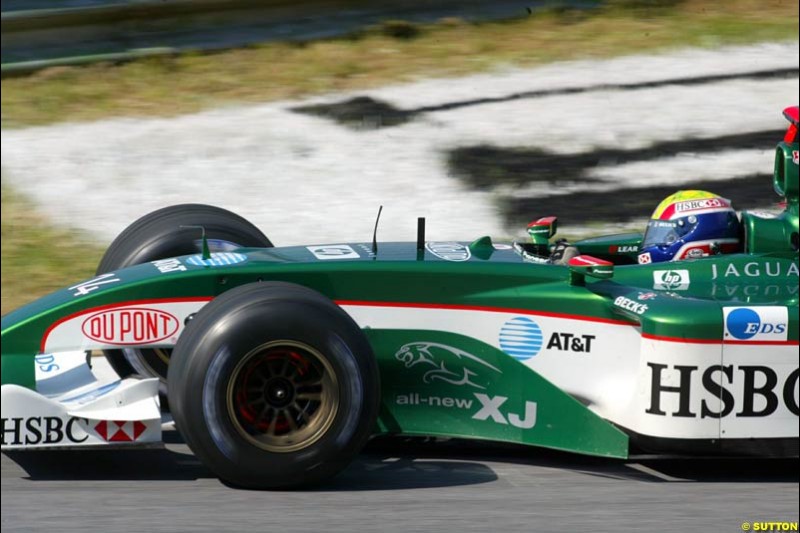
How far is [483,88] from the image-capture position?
1281 centimetres

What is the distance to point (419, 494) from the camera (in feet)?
17.8

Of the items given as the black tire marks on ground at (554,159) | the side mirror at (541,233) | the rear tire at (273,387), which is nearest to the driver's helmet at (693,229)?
the side mirror at (541,233)

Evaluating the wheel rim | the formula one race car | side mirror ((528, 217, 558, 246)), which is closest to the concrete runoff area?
side mirror ((528, 217, 558, 246))

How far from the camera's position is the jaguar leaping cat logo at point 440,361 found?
18.9ft

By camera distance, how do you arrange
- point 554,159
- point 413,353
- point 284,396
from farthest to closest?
point 554,159 < point 413,353 < point 284,396

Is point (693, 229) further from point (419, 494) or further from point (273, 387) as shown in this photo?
point (273, 387)

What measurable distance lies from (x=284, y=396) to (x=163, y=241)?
5.44ft

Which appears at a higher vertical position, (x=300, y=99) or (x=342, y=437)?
(x=300, y=99)

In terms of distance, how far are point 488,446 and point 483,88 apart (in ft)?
23.3

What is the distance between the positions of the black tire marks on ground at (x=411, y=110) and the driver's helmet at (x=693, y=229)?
5914mm

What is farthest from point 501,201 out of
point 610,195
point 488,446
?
point 488,446

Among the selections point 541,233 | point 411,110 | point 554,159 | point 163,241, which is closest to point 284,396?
point 163,241

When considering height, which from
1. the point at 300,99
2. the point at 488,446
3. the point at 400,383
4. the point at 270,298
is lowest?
the point at 488,446

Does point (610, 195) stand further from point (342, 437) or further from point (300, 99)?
point (342, 437)
